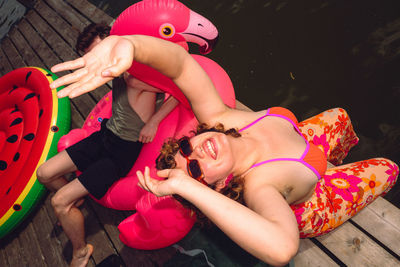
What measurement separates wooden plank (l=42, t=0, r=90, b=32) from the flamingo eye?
2.93 metres

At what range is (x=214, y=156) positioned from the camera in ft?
4.58

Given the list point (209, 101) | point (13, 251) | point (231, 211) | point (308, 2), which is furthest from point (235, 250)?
point (308, 2)

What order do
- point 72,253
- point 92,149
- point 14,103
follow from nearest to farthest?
point 92,149 → point 72,253 → point 14,103

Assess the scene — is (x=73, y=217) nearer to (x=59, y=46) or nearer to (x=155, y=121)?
(x=155, y=121)

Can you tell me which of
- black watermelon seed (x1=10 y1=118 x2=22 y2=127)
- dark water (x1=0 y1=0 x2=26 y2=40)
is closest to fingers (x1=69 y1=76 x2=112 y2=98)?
black watermelon seed (x1=10 y1=118 x2=22 y2=127)

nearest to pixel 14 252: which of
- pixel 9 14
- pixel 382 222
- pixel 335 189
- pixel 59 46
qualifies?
pixel 59 46

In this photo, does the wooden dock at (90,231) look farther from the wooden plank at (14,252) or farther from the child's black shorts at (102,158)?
the child's black shorts at (102,158)

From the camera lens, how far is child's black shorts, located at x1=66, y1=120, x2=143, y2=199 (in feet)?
6.61

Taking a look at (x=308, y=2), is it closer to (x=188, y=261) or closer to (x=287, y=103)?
(x=287, y=103)

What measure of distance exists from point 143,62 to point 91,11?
3462 mm

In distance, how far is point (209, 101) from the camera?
1600mm

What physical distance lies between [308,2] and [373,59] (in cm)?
126

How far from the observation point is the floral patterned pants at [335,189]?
1.69m

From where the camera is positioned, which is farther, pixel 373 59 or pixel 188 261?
pixel 373 59
